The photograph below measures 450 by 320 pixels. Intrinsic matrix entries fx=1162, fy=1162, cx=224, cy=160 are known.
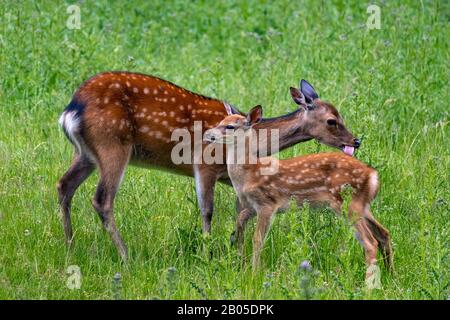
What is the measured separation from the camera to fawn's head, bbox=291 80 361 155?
8.08 m

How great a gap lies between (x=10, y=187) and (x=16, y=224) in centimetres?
62

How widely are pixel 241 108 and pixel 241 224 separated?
2598 mm

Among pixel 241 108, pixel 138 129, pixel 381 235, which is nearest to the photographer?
pixel 381 235

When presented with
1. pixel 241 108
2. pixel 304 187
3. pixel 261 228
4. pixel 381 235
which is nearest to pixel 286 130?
pixel 304 187

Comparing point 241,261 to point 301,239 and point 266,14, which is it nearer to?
point 301,239

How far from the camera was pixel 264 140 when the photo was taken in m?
8.16

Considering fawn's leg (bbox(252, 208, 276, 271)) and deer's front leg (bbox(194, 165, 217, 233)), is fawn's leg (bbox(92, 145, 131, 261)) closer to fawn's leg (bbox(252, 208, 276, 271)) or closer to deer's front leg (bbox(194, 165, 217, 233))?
deer's front leg (bbox(194, 165, 217, 233))

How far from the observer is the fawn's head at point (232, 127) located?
7.72m

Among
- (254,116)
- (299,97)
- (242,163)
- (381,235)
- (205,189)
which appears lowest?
(381,235)

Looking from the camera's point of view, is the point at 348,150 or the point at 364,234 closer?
the point at 364,234

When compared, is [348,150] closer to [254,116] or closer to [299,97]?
[299,97]

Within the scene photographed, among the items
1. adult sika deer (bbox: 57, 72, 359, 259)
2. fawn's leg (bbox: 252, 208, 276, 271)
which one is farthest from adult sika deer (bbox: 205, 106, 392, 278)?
adult sika deer (bbox: 57, 72, 359, 259)

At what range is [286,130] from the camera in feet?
26.8
